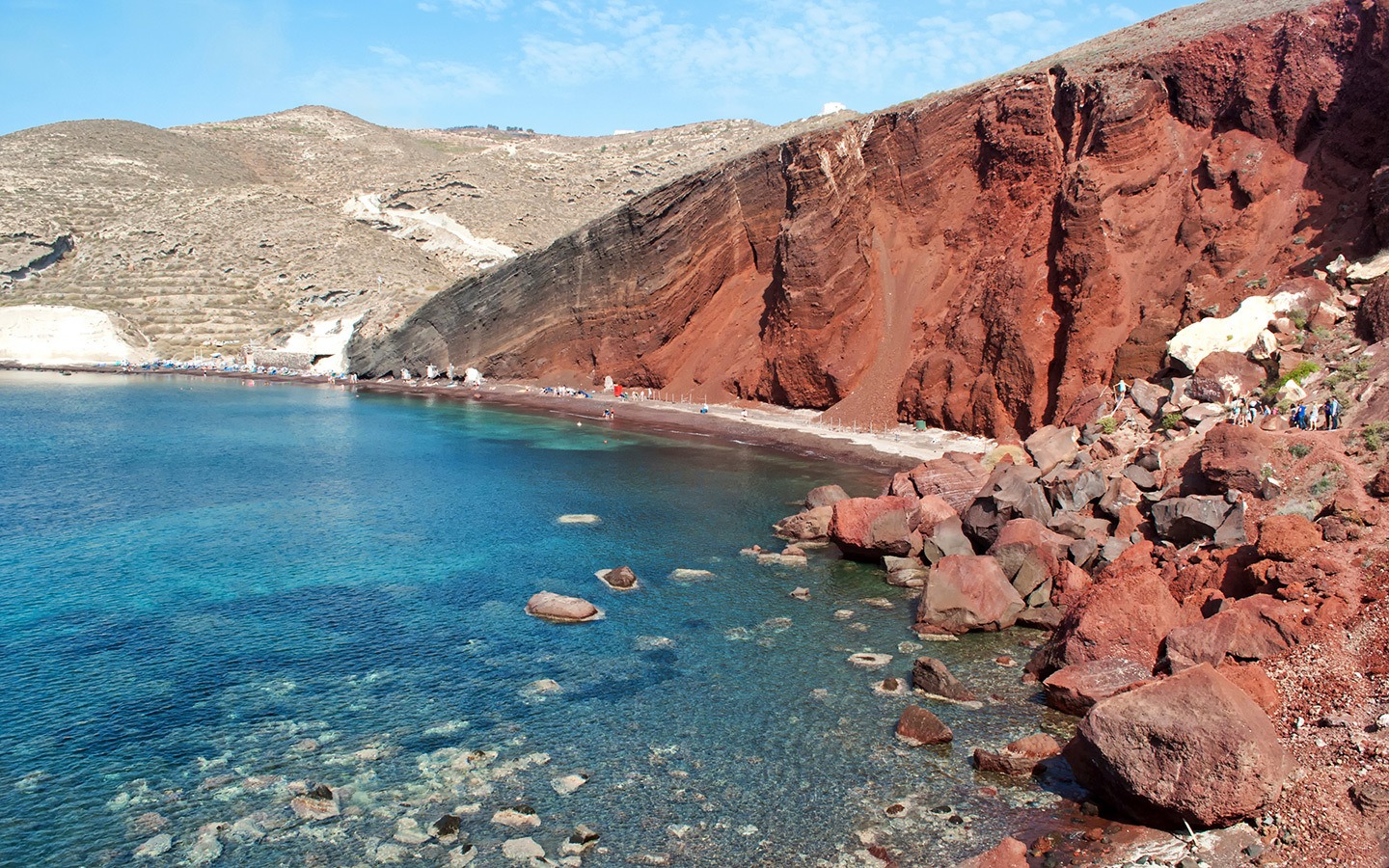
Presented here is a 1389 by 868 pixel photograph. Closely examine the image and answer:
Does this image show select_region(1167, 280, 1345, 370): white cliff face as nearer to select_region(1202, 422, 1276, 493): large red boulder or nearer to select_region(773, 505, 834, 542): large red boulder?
select_region(1202, 422, 1276, 493): large red boulder

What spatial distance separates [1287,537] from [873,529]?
12190 millimetres

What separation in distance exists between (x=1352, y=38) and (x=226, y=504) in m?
52.5

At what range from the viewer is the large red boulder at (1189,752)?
42.4ft

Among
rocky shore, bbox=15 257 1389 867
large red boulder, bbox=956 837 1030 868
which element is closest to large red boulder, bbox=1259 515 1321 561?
rocky shore, bbox=15 257 1389 867

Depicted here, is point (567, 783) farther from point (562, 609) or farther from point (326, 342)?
point (326, 342)

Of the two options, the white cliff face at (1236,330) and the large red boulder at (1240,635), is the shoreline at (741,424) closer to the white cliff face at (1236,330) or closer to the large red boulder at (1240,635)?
the white cliff face at (1236,330)

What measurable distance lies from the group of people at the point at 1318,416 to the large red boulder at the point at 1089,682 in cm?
1235

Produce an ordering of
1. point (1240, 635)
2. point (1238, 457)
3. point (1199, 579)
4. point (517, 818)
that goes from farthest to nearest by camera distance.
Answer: point (1238, 457) < point (1199, 579) < point (1240, 635) < point (517, 818)

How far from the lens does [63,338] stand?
10575 centimetres

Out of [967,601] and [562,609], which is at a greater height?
[967,601]

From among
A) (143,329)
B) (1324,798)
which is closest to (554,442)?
(1324,798)

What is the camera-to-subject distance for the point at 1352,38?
3975 cm

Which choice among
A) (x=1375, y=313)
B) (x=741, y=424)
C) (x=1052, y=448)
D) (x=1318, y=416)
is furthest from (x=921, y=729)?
(x=741, y=424)

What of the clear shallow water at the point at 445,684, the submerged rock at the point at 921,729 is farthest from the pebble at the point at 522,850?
the submerged rock at the point at 921,729
